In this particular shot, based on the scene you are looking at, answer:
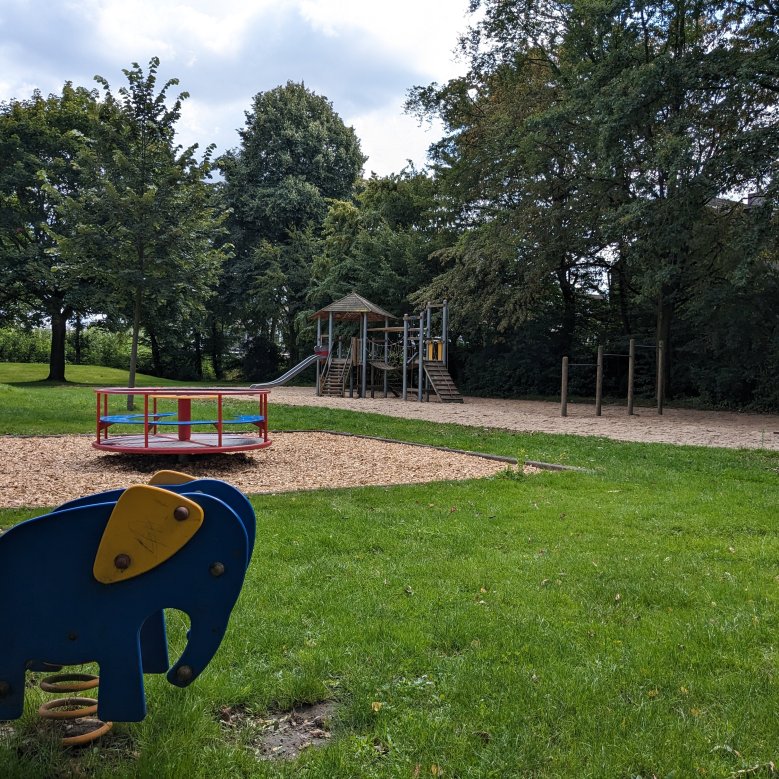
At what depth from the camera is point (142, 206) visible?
1523 centimetres

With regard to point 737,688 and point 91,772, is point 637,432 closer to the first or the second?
point 737,688

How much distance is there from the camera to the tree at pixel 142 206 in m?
15.2

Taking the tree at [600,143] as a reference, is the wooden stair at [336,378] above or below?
below

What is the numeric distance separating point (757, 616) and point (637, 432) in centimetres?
1071

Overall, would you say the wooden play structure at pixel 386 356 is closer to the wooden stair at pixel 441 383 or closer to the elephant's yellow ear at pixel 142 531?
the wooden stair at pixel 441 383

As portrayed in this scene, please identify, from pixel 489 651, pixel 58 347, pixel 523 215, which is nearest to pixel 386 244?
pixel 523 215

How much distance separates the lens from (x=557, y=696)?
269 centimetres

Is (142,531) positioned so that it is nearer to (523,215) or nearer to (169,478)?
(169,478)

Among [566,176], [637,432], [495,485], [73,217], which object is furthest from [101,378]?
[495,485]

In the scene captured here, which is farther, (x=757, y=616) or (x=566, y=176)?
(x=566, y=176)

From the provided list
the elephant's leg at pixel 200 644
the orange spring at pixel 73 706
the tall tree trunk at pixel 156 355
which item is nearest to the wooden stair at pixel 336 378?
the tall tree trunk at pixel 156 355

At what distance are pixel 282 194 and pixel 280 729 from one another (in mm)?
41073

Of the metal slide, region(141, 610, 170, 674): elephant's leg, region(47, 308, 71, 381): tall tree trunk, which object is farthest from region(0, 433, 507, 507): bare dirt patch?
region(47, 308, 71, 381): tall tree trunk

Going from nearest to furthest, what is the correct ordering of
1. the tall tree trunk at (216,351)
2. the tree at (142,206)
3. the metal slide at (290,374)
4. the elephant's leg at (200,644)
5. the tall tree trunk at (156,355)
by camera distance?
1. the elephant's leg at (200,644)
2. the tree at (142,206)
3. the metal slide at (290,374)
4. the tall tree trunk at (156,355)
5. the tall tree trunk at (216,351)
